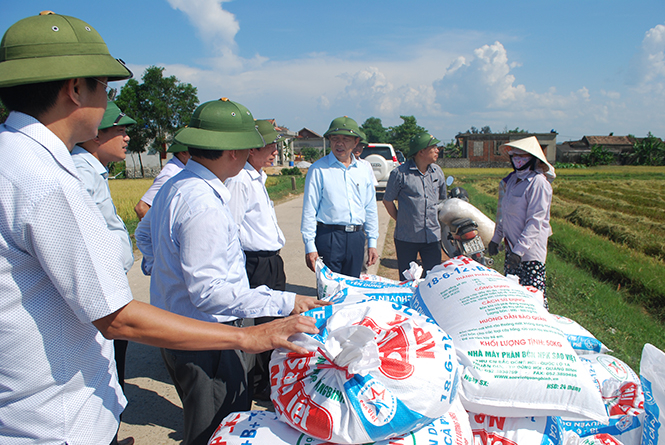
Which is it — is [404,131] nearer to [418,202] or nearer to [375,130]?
[375,130]

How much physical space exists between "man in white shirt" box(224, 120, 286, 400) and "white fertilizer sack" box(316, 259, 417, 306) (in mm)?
616

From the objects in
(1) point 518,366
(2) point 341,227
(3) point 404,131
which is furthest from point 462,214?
(3) point 404,131

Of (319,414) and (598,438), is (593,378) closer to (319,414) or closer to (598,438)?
(598,438)

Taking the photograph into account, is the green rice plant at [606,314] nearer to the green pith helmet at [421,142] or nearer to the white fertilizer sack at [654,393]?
the white fertilizer sack at [654,393]

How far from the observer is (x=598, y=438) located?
5.73ft

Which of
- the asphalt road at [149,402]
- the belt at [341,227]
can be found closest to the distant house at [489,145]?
the belt at [341,227]

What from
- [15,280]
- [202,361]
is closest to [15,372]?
[15,280]

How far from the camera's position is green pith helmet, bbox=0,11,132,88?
97 cm

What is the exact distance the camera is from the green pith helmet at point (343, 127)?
11.7 ft

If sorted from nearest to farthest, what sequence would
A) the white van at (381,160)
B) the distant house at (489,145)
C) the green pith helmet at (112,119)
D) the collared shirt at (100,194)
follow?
the collared shirt at (100,194)
the green pith helmet at (112,119)
the white van at (381,160)
the distant house at (489,145)

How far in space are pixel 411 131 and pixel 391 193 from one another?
83603mm

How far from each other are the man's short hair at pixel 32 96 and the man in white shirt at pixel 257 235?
1.85 meters

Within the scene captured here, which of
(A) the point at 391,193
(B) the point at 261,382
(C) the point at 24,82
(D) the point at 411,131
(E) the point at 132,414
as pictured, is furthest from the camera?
(D) the point at 411,131

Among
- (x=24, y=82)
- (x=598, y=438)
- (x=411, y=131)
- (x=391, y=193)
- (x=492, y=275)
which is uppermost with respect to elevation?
(x=411, y=131)
